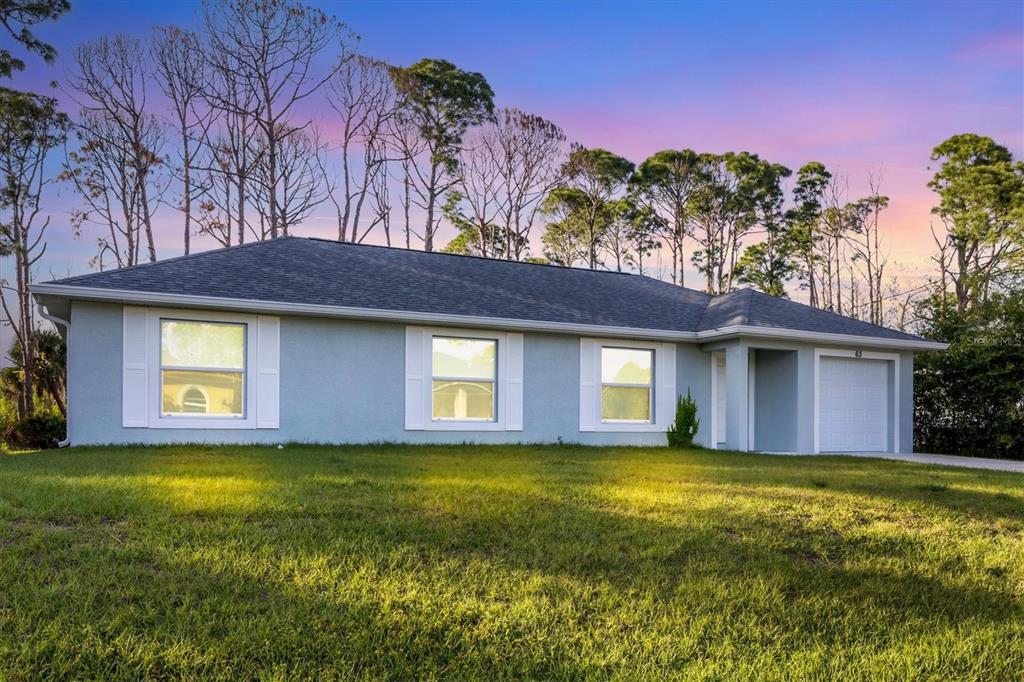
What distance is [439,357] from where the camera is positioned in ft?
37.2

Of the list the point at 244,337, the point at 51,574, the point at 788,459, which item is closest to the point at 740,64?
the point at 788,459

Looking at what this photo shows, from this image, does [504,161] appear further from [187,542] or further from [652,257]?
[187,542]

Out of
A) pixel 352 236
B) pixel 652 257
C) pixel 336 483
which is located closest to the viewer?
pixel 336 483

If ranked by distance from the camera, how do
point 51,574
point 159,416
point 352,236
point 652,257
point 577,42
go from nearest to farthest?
point 51,574 < point 159,416 < point 577,42 < point 352,236 < point 652,257

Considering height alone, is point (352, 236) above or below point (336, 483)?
above

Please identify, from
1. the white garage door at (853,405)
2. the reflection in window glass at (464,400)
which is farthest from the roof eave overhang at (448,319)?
the reflection in window glass at (464,400)

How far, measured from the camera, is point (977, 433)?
45.9ft

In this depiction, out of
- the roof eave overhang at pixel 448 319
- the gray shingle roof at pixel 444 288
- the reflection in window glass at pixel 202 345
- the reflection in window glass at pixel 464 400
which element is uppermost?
the gray shingle roof at pixel 444 288

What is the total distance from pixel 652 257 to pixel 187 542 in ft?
94.8

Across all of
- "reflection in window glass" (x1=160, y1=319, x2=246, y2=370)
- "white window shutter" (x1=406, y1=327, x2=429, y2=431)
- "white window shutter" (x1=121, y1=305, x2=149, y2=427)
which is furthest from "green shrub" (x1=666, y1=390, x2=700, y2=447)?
"white window shutter" (x1=121, y1=305, x2=149, y2=427)

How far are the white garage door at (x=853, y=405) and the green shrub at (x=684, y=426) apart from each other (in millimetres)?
2622

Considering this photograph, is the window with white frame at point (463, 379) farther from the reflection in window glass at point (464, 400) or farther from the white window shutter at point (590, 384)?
A: the white window shutter at point (590, 384)

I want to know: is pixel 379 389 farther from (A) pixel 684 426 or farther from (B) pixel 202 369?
(A) pixel 684 426

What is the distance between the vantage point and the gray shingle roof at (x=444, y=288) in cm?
1024
